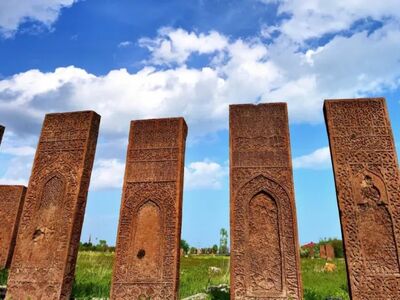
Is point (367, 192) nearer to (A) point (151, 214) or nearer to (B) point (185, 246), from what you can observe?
(A) point (151, 214)

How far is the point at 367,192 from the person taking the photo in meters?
5.00

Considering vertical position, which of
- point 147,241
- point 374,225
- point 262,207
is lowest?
point 147,241

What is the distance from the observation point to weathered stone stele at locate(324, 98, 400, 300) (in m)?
4.59

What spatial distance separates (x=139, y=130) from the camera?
619 centimetres

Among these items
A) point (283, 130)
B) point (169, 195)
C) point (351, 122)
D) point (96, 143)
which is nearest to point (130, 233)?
point (169, 195)

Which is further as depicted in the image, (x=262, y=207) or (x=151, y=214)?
(x=151, y=214)

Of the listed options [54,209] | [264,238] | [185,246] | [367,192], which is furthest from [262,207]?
[185,246]

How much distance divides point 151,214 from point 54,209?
64.4 inches

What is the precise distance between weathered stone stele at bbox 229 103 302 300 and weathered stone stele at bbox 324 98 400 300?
73cm

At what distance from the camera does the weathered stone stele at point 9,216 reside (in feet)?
32.0

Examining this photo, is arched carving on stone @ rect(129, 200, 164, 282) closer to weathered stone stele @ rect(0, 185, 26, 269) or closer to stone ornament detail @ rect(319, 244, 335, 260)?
weathered stone stele @ rect(0, 185, 26, 269)

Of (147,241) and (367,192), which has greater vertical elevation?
(367,192)

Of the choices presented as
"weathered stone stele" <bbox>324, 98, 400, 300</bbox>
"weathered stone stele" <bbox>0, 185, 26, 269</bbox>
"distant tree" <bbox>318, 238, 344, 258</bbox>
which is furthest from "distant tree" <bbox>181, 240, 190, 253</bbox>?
"weathered stone stele" <bbox>324, 98, 400, 300</bbox>

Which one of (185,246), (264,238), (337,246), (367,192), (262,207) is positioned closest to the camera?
(367,192)
